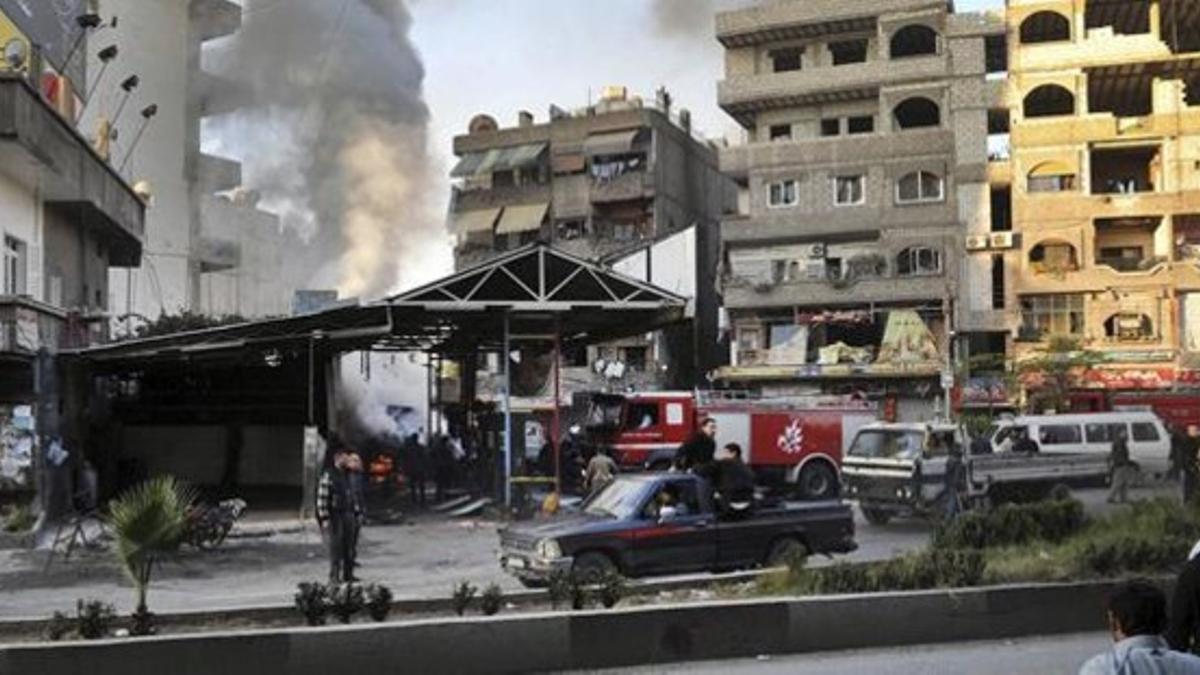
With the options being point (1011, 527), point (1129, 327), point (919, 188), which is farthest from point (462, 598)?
point (919, 188)

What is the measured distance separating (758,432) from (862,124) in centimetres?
3208

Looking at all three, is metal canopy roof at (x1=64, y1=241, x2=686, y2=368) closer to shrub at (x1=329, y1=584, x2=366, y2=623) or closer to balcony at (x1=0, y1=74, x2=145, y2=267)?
balcony at (x1=0, y1=74, x2=145, y2=267)

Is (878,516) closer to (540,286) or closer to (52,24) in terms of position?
(540,286)

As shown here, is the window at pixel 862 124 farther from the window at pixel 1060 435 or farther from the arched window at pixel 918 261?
the window at pixel 1060 435

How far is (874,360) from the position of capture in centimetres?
5378

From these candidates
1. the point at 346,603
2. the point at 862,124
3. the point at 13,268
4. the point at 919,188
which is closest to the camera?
the point at 346,603

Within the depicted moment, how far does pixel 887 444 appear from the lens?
23.8 metres

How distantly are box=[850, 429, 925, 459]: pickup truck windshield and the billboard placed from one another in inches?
809

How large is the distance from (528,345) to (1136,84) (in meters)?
38.4

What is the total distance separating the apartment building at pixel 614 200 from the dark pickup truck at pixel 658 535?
44124 mm

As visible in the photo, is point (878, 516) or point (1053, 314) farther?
point (1053, 314)

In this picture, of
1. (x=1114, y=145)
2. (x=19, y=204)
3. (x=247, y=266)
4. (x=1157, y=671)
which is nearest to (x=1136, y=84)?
(x=1114, y=145)

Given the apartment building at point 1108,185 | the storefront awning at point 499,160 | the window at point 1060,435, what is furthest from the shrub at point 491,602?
the storefront awning at point 499,160

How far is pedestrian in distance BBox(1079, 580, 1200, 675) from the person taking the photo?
3760 mm
